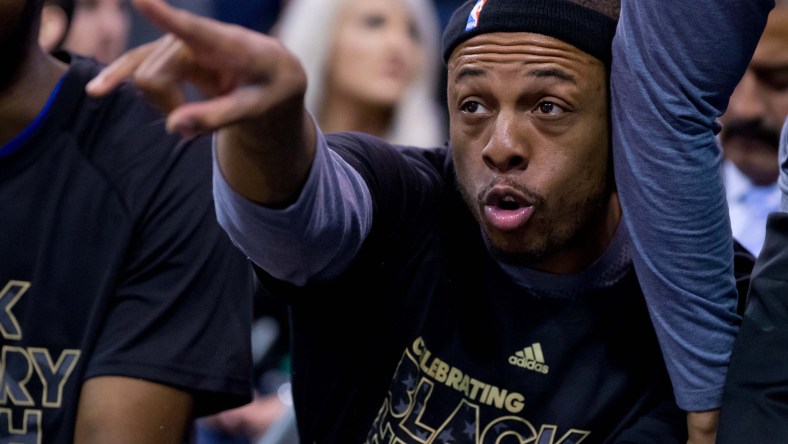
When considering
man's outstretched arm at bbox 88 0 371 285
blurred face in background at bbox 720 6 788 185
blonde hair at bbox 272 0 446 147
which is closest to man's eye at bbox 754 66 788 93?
blurred face in background at bbox 720 6 788 185

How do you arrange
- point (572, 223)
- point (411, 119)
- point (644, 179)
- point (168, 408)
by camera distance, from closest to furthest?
point (644, 179) → point (572, 223) → point (168, 408) → point (411, 119)

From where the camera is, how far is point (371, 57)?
4.04 meters

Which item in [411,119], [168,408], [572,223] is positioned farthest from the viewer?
[411,119]

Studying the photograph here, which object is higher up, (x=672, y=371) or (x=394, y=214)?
(x=394, y=214)

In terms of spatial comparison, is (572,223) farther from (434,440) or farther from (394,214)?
(434,440)

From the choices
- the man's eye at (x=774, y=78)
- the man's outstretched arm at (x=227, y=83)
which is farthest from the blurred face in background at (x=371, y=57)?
the man's outstretched arm at (x=227, y=83)

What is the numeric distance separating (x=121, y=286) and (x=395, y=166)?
0.53 m

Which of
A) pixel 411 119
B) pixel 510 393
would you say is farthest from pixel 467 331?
pixel 411 119

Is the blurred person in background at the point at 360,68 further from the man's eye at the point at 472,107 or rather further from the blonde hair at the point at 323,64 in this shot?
the man's eye at the point at 472,107

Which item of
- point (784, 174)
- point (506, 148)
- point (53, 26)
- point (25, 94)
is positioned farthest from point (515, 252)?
point (53, 26)

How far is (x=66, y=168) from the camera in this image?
2184 mm

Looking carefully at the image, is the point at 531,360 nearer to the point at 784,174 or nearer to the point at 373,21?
the point at 784,174

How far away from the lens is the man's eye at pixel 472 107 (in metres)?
1.98

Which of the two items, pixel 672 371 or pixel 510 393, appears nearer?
pixel 672 371
